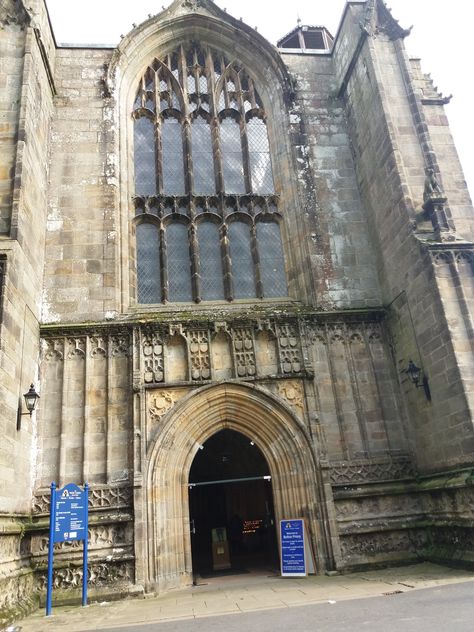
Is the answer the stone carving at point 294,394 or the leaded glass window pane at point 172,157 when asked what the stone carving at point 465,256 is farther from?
the leaded glass window pane at point 172,157

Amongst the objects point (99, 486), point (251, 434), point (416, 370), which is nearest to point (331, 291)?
point (416, 370)

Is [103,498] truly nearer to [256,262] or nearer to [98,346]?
[98,346]

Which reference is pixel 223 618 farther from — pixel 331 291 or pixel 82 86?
pixel 82 86

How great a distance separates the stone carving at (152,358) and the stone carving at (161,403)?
1.01 ft

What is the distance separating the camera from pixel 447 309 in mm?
9930

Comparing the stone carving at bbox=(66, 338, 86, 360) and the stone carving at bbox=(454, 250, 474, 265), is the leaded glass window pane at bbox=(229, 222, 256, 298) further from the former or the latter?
the stone carving at bbox=(454, 250, 474, 265)

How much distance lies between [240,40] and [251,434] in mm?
11275

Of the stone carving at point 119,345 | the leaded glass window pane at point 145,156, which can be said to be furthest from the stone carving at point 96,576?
the leaded glass window pane at point 145,156

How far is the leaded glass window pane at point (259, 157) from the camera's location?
552 inches

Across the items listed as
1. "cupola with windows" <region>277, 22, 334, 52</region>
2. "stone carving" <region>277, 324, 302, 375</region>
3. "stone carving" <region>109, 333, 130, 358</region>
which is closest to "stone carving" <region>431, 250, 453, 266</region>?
"stone carving" <region>277, 324, 302, 375</region>

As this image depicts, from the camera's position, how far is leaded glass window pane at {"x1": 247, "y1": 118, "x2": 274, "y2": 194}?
14031 mm

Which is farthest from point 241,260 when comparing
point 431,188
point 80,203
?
point 431,188

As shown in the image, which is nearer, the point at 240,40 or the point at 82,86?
the point at 82,86

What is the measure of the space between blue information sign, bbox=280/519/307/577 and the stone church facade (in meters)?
0.32
